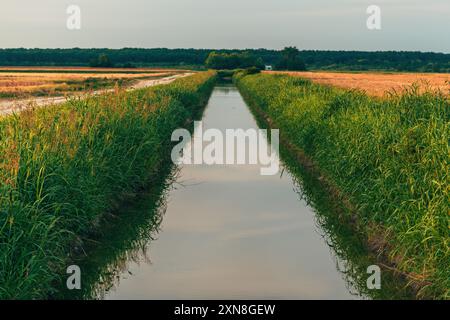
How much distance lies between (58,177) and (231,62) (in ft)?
411

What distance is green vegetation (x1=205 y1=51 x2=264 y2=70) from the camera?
427 feet

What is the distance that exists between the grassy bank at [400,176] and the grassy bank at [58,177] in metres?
3.85

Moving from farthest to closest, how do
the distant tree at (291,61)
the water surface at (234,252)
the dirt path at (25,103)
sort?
the distant tree at (291,61)
the dirt path at (25,103)
the water surface at (234,252)

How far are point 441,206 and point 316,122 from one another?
8.67 meters

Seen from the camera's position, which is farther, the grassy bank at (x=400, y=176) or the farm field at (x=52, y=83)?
the farm field at (x=52, y=83)

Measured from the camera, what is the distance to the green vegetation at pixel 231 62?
130 metres

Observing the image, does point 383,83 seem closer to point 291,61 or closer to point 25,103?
point 25,103

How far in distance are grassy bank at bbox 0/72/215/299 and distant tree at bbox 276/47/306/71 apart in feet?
395

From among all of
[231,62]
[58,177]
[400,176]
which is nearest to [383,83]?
[400,176]

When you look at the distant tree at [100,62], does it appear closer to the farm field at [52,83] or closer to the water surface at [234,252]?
the farm field at [52,83]

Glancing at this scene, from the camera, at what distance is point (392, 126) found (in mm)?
9992

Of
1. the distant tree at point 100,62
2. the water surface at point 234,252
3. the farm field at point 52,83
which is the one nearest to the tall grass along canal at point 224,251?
the water surface at point 234,252

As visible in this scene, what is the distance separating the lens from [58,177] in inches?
304
